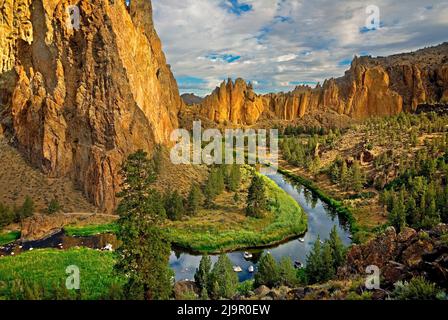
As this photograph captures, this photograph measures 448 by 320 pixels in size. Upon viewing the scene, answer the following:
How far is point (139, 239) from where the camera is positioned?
1952cm

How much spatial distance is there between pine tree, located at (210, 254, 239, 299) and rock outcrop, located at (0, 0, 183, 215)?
103 feet

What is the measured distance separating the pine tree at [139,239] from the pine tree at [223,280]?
603 cm

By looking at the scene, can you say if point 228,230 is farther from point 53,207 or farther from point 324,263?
point 53,207

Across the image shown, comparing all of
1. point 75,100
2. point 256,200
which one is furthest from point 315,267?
point 75,100

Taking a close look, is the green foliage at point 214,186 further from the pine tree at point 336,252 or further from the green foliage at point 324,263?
the green foliage at point 324,263

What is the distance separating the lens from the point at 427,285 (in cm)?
1363

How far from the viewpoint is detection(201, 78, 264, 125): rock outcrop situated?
150 metres

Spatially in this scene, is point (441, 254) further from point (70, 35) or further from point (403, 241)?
point (70, 35)

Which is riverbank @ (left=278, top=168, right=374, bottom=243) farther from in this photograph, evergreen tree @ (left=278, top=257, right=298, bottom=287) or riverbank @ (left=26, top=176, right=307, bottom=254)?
evergreen tree @ (left=278, top=257, right=298, bottom=287)

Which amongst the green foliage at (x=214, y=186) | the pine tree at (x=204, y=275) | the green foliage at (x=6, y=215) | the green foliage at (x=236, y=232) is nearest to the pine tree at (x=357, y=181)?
the green foliage at (x=236, y=232)

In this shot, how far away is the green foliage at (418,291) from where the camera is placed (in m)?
13.5

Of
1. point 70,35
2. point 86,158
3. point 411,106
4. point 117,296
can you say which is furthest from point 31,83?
point 411,106

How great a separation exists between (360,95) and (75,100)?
133459 mm
